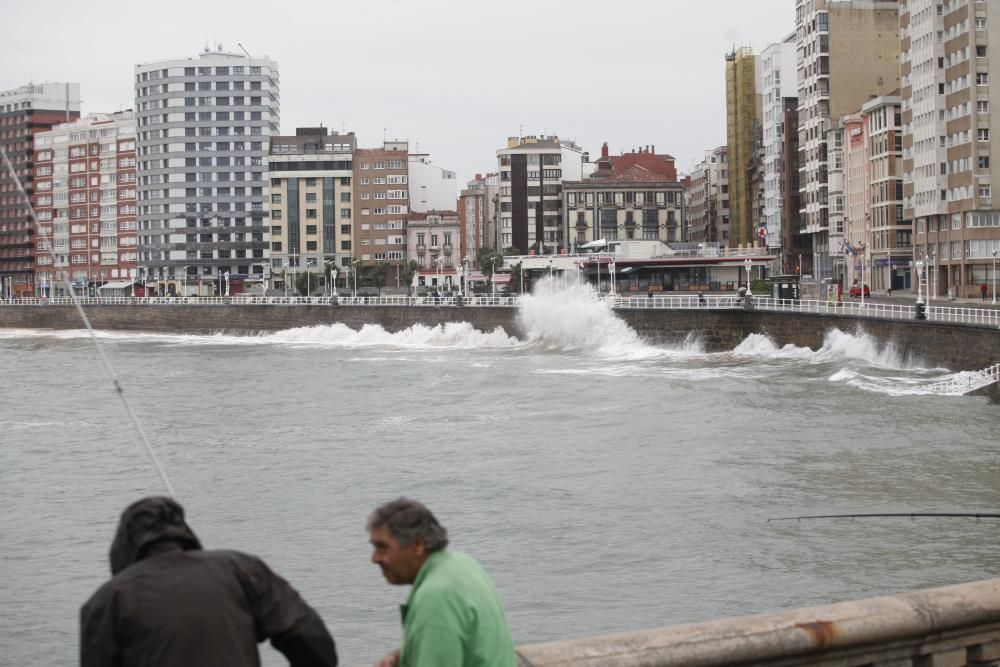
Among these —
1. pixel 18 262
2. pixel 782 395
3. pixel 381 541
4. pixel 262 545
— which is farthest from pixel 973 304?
pixel 18 262

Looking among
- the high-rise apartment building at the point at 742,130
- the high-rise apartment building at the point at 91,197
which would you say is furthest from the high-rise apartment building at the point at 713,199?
the high-rise apartment building at the point at 91,197

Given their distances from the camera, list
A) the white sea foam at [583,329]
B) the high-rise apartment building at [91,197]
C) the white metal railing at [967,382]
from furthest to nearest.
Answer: the high-rise apartment building at [91,197]
the white sea foam at [583,329]
the white metal railing at [967,382]

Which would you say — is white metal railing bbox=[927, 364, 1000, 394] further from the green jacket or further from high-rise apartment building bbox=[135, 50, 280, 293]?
high-rise apartment building bbox=[135, 50, 280, 293]

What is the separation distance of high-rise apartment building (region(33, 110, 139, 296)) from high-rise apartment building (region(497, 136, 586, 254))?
1739 inches

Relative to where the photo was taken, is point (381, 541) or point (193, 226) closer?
point (381, 541)

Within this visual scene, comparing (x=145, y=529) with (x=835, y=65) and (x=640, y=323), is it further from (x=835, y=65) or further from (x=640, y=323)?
(x=835, y=65)

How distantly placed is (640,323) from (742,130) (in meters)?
71.5

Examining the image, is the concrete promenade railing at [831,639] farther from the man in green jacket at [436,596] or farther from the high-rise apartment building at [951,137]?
the high-rise apartment building at [951,137]

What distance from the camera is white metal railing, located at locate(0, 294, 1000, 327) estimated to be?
2053 inches

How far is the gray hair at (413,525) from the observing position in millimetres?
5039

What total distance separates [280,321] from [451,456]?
64012mm

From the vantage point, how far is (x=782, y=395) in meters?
42.0

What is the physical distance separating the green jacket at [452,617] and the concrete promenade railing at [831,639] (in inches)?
32.1

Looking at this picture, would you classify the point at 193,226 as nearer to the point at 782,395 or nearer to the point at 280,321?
the point at 280,321
